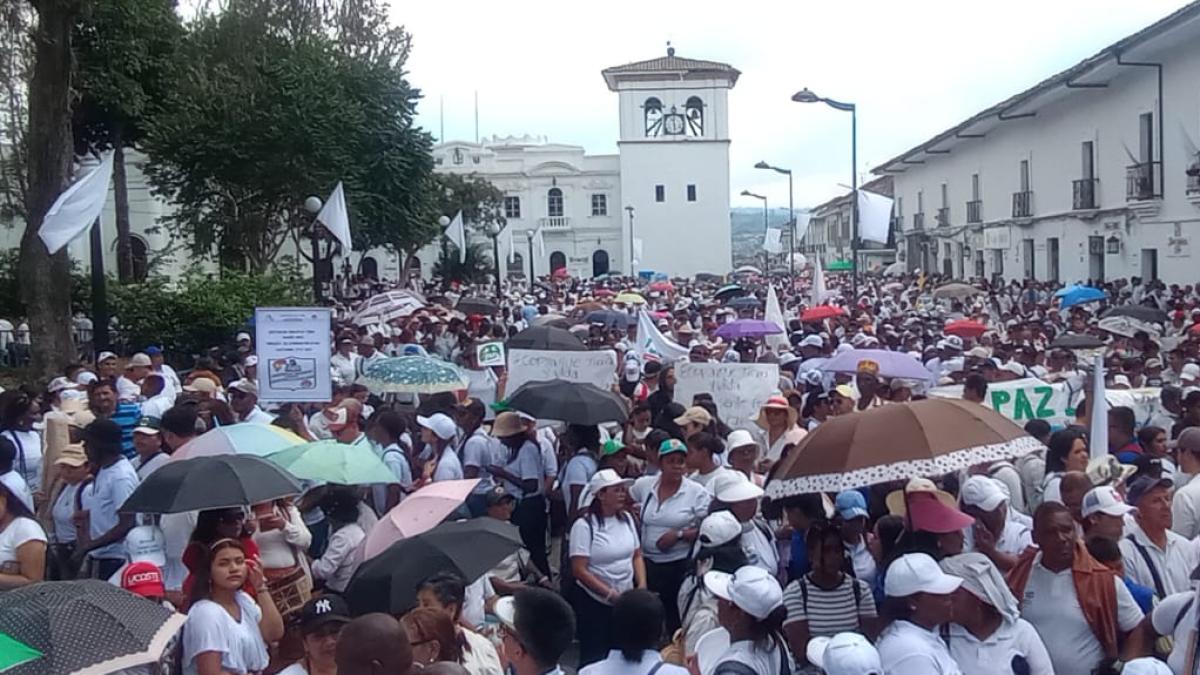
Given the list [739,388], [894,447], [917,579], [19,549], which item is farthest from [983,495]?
[739,388]

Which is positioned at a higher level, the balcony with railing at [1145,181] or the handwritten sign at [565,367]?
the balcony with railing at [1145,181]

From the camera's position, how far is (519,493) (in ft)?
26.5

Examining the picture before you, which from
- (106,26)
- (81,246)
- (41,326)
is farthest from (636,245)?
(41,326)

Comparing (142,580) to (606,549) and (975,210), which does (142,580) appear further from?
(975,210)

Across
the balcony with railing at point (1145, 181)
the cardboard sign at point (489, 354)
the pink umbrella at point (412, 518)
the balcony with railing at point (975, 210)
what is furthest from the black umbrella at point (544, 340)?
the balcony with railing at point (975, 210)

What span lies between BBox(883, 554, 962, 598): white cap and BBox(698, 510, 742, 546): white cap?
4.04ft

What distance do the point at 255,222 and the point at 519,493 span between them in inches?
983

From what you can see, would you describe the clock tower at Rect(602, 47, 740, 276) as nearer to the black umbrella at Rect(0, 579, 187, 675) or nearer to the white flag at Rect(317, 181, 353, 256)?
the white flag at Rect(317, 181, 353, 256)

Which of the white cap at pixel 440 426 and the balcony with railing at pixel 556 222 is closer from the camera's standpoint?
the white cap at pixel 440 426

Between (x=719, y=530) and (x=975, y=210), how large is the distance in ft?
132

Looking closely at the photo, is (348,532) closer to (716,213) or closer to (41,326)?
(41,326)

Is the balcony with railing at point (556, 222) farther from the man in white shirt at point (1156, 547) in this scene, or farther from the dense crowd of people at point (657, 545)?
the man in white shirt at point (1156, 547)

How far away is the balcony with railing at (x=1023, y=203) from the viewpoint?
3706 cm

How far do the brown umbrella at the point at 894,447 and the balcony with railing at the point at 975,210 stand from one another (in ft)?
129
